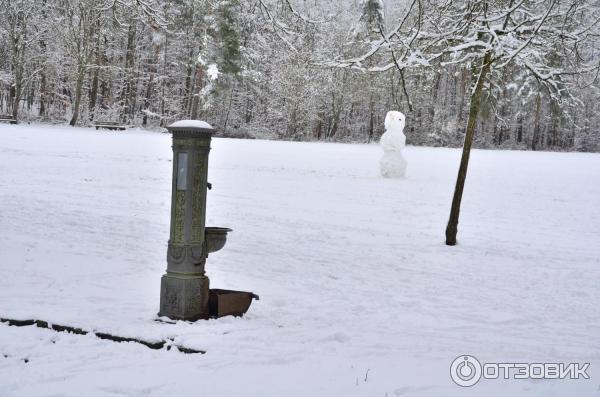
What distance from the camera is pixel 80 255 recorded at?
7.50 meters

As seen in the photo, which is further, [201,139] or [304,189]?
[304,189]

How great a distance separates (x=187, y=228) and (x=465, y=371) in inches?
111

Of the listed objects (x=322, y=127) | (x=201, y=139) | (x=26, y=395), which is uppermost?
(x=322, y=127)

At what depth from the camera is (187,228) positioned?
5.12 metres

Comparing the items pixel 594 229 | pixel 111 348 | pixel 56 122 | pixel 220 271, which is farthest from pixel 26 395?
pixel 56 122

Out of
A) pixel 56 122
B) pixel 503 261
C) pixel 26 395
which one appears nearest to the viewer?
pixel 26 395

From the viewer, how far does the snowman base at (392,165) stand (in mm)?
22406

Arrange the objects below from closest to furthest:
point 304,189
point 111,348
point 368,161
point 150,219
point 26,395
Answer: point 26,395, point 111,348, point 150,219, point 304,189, point 368,161

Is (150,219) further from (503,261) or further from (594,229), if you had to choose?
(594,229)

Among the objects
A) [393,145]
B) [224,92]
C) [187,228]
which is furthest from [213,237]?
[224,92]

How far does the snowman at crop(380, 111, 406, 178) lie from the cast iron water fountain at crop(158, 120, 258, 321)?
57.8 feet

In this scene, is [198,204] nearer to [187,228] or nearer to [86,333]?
[187,228]

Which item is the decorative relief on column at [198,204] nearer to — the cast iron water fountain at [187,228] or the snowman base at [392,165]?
the cast iron water fountain at [187,228]

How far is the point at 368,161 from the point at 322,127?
2836cm
